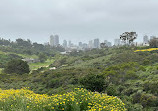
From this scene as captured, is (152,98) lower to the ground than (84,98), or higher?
lower

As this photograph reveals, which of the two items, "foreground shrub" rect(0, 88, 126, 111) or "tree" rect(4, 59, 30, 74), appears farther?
"tree" rect(4, 59, 30, 74)

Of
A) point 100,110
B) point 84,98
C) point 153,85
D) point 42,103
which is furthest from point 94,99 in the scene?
point 153,85

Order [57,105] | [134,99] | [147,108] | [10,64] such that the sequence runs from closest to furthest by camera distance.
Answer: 1. [57,105]
2. [147,108]
3. [134,99]
4. [10,64]

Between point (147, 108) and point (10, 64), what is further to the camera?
point (10, 64)

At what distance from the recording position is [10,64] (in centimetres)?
3634

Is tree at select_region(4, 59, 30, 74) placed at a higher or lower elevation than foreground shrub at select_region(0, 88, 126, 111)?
lower

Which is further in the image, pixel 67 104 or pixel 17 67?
pixel 17 67

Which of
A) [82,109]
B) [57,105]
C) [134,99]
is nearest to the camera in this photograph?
[57,105]

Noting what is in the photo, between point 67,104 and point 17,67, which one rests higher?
point 67,104

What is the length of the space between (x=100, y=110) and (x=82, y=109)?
1138 millimetres

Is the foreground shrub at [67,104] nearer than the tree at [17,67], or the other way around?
the foreground shrub at [67,104]

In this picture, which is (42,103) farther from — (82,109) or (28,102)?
(82,109)

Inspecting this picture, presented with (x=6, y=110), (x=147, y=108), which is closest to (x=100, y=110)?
(x=6, y=110)

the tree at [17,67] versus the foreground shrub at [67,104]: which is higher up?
the foreground shrub at [67,104]
